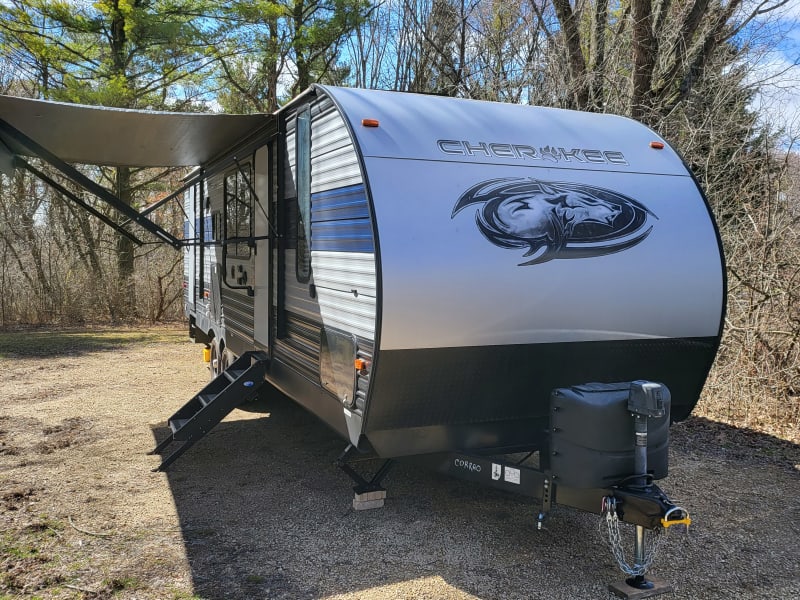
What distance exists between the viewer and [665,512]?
10.4 feet

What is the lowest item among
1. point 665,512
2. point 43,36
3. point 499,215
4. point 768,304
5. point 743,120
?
point 665,512

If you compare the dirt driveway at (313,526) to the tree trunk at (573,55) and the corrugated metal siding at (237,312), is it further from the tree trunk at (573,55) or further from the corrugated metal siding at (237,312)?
the tree trunk at (573,55)

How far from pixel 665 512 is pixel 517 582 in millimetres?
920

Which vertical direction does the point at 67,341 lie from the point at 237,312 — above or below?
below

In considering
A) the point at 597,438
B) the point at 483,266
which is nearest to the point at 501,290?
the point at 483,266

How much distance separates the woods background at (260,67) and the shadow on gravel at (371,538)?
6117mm

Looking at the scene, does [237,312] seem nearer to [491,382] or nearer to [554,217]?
[491,382]

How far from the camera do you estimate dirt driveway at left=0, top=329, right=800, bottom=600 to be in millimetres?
3615

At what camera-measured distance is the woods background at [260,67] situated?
9.47 meters

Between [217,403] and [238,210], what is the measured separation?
206 centimetres

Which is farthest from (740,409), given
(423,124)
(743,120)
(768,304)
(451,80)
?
(451,80)

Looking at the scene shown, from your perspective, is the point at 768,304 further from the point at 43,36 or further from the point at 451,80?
the point at 43,36

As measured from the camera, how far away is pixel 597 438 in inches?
137

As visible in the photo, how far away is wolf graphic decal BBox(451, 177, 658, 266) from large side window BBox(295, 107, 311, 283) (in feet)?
4.15
